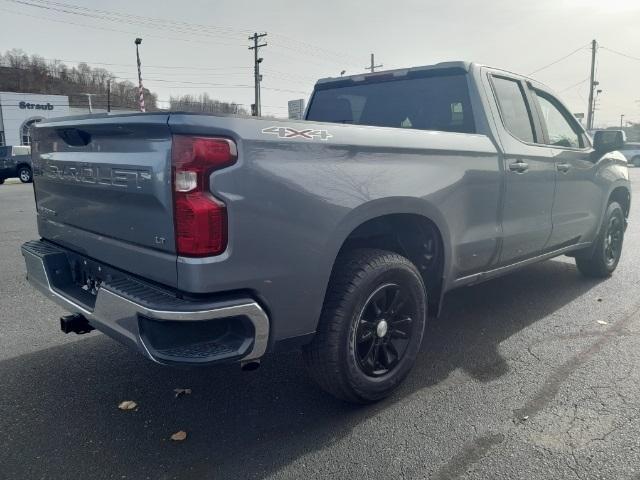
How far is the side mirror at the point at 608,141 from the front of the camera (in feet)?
15.6

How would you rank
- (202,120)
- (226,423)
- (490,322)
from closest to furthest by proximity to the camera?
(202,120) < (226,423) < (490,322)

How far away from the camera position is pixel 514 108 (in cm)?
400

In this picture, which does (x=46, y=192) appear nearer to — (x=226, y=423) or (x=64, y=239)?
(x=64, y=239)

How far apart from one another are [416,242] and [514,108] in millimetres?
1556

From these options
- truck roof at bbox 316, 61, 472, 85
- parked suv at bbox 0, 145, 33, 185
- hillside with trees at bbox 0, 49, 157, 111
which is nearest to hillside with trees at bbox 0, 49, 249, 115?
hillside with trees at bbox 0, 49, 157, 111

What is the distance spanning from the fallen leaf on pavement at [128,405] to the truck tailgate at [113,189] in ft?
2.86

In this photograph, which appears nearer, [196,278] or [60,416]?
[196,278]

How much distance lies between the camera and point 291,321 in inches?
94.5

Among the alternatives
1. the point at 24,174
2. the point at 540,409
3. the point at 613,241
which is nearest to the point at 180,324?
the point at 540,409

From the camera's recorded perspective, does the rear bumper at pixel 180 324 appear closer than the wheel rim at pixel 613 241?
Yes

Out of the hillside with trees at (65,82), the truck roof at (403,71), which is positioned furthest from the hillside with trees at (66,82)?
the truck roof at (403,71)

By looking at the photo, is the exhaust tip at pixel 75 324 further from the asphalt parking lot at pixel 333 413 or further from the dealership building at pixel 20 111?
the dealership building at pixel 20 111

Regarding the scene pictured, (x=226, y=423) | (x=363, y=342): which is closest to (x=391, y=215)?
(x=363, y=342)

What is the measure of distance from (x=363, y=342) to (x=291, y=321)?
2.12 feet
